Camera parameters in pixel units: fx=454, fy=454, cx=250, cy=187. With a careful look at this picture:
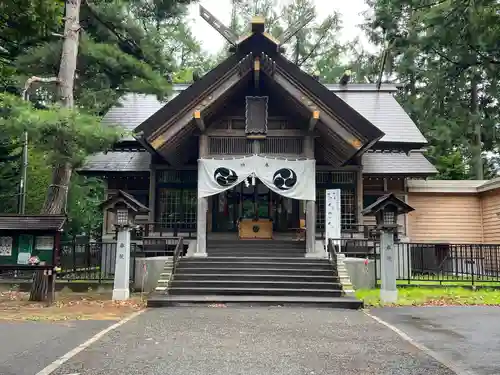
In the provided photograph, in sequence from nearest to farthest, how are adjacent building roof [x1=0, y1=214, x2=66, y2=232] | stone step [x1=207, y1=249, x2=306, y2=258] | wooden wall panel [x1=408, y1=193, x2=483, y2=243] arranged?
adjacent building roof [x1=0, y1=214, x2=66, y2=232] < stone step [x1=207, y1=249, x2=306, y2=258] < wooden wall panel [x1=408, y1=193, x2=483, y2=243]

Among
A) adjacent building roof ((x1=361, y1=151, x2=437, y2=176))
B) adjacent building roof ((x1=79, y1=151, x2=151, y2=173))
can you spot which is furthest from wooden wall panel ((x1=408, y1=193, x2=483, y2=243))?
adjacent building roof ((x1=79, y1=151, x2=151, y2=173))

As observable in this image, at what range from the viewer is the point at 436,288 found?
39.1 feet

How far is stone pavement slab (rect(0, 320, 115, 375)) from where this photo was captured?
490cm

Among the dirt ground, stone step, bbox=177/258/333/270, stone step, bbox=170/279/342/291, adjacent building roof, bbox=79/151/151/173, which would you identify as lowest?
the dirt ground

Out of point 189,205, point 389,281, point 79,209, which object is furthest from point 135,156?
point 389,281

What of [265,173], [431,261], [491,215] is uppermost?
[265,173]

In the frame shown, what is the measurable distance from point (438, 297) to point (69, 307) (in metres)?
8.39

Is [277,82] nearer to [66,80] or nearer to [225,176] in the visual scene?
[225,176]

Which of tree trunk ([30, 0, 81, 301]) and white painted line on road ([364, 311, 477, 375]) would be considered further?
tree trunk ([30, 0, 81, 301])

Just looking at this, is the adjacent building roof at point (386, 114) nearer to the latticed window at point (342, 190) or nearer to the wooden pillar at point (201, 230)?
the latticed window at point (342, 190)

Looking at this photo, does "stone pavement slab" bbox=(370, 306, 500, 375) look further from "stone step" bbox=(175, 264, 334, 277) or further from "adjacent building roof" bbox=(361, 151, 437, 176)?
"adjacent building roof" bbox=(361, 151, 437, 176)

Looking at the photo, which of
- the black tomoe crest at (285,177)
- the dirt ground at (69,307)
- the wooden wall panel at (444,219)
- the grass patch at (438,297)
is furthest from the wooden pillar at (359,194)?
the dirt ground at (69,307)

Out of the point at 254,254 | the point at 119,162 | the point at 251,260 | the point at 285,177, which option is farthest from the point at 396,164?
the point at 119,162

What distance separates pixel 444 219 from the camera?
58.4 feet
